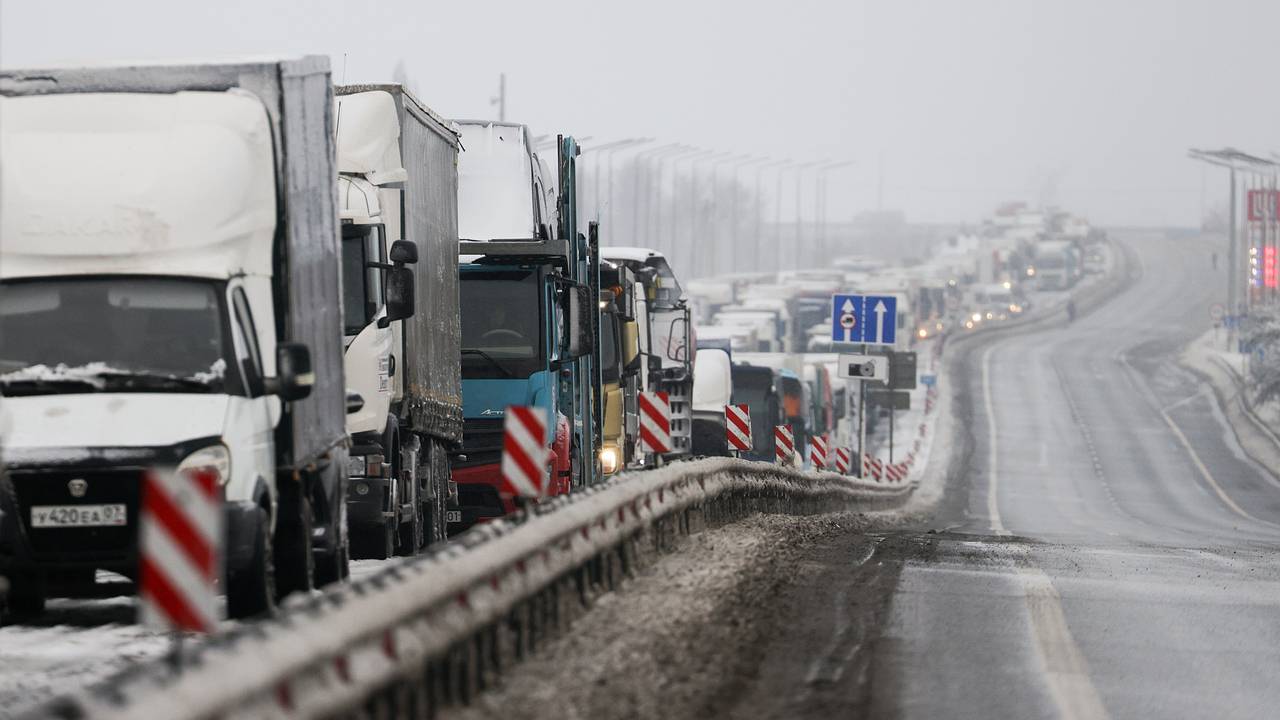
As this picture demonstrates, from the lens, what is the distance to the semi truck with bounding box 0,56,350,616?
10.5 meters

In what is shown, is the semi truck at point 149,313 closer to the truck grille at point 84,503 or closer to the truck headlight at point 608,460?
the truck grille at point 84,503

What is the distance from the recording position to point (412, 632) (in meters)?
7.19

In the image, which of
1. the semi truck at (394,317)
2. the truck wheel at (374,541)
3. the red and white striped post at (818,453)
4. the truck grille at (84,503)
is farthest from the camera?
the red and white striped post at (818,453)

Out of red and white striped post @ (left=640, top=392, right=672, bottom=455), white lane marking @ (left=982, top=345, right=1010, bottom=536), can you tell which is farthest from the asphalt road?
white lane marking @ (left=982, top=345, right=1010, bottom=536)

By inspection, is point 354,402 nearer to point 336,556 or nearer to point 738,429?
point 336,556

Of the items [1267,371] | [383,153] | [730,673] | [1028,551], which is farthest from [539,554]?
[1267,371]

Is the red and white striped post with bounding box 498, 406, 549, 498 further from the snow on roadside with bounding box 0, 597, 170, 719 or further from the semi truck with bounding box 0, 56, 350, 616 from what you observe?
the snow on roadside with bounding box 0, 597, 170, 719

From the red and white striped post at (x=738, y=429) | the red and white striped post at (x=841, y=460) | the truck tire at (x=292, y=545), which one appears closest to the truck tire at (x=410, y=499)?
the truck tire at (x=292, y=545)

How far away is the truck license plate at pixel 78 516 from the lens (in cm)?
1045

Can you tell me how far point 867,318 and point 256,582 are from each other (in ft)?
97.1

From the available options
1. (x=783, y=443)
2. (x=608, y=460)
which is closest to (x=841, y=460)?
(x=783, y=443)

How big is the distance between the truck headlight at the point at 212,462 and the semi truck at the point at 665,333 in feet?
57.7

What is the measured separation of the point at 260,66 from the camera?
12062 mm

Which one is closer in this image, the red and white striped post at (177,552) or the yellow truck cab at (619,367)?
Result: the red and white striped post at (177,552)
